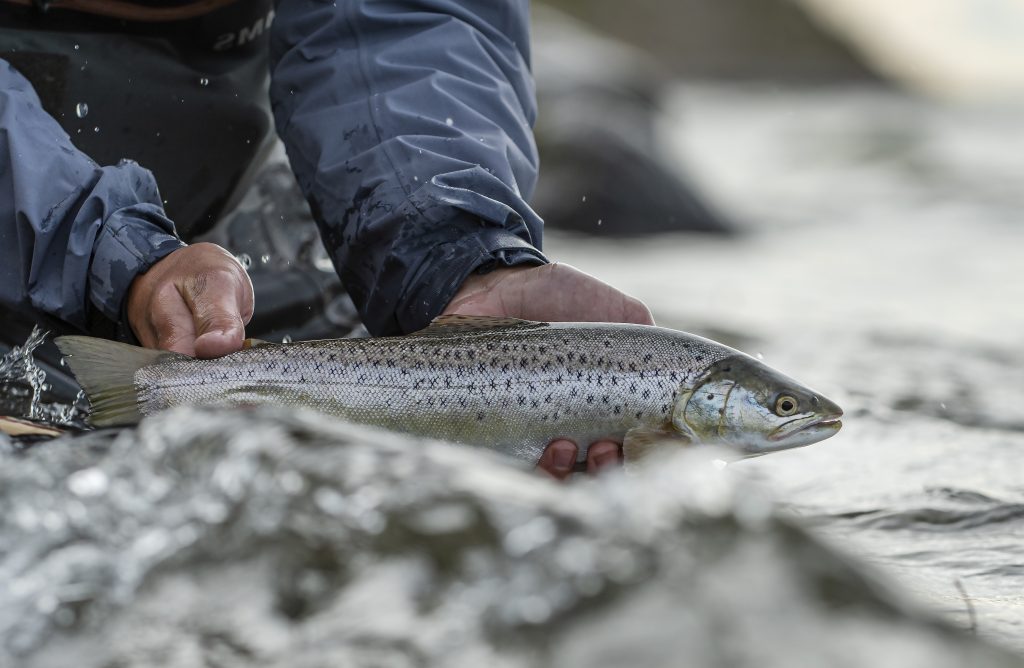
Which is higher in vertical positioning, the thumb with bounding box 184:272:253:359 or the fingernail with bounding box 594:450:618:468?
the fingernail with bounding box 594:450:618:468

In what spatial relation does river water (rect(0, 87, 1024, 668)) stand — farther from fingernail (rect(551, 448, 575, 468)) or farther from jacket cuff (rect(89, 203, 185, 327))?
jacket cuff (rect(89, 203, 185, 327))

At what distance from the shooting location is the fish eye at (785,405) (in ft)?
11.0

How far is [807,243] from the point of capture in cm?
1336

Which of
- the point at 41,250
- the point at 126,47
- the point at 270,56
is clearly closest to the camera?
the point at 41,250

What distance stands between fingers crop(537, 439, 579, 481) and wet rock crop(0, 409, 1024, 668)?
1213mm

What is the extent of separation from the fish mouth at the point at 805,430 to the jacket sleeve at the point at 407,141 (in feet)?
3.21

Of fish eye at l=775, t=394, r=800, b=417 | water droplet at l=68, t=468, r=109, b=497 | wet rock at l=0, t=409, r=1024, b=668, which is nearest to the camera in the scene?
wet rock at l=0, t=409, r=1024, b=668

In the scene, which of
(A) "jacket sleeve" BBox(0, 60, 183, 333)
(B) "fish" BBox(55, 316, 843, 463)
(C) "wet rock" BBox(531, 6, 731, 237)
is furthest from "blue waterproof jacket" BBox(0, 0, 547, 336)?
(C) "wet rock" BBox(531, 6, 731, 237)

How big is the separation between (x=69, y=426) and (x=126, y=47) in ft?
5.93

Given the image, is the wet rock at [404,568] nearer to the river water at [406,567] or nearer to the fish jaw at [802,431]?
the river water at [406,567]

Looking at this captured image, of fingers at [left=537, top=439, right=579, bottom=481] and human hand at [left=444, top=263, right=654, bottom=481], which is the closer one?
fingers at [left=537, top=439, right=579, bottom=481]

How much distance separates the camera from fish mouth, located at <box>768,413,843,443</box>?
11.1 feet

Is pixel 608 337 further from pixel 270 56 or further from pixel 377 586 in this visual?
pixel 270 56

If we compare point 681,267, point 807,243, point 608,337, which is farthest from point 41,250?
point 807,243
